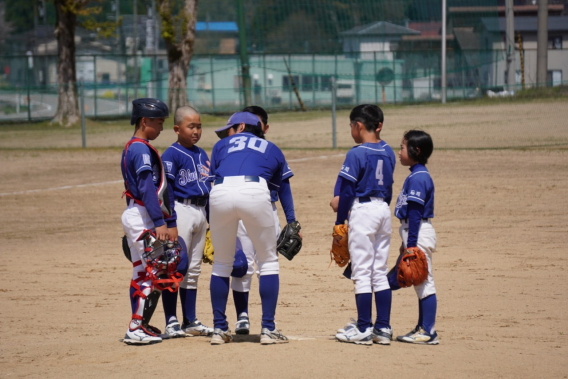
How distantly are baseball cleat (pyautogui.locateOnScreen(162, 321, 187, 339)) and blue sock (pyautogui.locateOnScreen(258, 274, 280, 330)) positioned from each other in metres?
0.82

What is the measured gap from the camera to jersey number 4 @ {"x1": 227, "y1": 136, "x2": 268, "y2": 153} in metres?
5.54

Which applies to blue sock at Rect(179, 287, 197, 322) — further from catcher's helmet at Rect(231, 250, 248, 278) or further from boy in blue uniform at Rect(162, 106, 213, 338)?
catcher's helmet at Rect(231, 250, 248, 278)

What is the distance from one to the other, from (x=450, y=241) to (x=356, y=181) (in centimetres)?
511

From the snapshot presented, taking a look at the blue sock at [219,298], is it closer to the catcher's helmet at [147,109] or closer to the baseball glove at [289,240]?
the baseball glove at [289,240]

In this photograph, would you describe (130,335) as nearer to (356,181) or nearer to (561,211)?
(356,181)

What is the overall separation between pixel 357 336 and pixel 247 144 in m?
1.62

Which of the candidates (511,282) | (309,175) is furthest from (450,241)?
(309,175)

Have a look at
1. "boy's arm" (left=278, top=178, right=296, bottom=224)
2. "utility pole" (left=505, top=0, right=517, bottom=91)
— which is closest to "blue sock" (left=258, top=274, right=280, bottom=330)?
"boy's arm" (left=278, top=178, right=296, bottom=224)

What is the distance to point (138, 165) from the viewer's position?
17.7 ft

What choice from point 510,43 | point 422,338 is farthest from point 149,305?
point 510,43

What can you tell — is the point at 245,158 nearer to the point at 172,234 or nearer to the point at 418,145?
the point at 172,234

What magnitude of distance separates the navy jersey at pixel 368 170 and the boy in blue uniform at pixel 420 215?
16 cm

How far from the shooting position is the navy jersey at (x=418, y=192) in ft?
17.7

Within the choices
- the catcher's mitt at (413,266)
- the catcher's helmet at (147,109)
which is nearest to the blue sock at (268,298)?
the catcher's mitt at (413,266)
